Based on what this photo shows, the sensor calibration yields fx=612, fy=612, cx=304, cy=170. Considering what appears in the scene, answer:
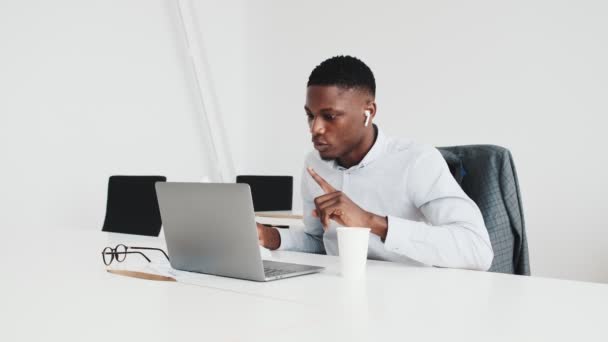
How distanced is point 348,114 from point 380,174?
0.21m

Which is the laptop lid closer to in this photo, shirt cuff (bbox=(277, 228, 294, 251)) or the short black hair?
shirt cuff (bbox=(277, 228, 294, 251))

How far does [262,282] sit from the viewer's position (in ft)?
4.05

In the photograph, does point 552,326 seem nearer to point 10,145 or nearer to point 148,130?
point 10,145

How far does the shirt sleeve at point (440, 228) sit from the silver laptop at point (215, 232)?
25 cm

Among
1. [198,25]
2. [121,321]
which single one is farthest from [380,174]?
[198,25]

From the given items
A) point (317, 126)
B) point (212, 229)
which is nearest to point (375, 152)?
point (317, 126)

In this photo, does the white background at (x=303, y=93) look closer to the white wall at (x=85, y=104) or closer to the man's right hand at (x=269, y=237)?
the white wall at (x=85, y=104)

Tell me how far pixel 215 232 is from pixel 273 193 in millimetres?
2801

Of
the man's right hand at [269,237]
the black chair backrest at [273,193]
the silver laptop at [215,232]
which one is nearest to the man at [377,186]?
the man's right hand at [269,237]

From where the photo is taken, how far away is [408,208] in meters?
1.81

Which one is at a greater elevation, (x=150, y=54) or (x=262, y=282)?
(x=150, y=54)

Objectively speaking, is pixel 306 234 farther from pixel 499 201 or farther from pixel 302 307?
pixel 302 307

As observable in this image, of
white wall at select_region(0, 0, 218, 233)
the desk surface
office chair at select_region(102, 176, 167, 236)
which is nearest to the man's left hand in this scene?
the desk surface

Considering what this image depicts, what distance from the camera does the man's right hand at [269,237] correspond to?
1782mm
